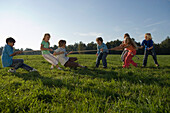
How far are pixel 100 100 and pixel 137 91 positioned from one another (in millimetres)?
1082

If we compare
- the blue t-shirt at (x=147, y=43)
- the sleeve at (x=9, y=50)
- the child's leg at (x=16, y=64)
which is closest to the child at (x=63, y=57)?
the child's leg at (x=16, y=64)

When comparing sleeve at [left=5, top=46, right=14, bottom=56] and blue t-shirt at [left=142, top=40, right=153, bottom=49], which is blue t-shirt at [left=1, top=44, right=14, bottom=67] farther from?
blue t-shirt at [left=142, top=40, right=153, bottom=49]

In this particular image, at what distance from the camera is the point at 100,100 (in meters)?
2.13

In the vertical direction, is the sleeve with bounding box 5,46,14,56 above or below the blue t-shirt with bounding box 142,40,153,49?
below

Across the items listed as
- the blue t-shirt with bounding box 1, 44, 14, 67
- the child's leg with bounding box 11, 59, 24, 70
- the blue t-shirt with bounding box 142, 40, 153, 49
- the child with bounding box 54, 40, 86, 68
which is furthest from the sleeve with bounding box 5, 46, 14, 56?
the blue t-shirt with bounding box 142, 40, 153, 49

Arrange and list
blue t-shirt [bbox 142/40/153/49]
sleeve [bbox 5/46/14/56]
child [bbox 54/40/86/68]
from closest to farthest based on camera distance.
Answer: sleeve [bbox 5/46/14/56] → child [bbox 54/40/86/68] → blue t-shirt [bbox 142/40/153/49]

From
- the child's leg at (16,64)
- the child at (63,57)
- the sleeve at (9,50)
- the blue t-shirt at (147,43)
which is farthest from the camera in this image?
the blue t-shirt at (147,43)

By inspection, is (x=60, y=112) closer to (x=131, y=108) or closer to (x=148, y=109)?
(x=131, y=108)

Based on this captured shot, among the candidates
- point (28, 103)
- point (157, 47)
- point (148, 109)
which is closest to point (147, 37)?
point (148, 109)

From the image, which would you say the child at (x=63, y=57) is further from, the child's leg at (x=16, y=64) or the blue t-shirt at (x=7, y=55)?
the blue t-shirt at (x=7, y=55)

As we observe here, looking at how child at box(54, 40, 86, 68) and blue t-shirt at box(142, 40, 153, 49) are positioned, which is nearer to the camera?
child at box(54, 40, 86, 68)

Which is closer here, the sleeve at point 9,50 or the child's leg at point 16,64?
the sleeve at point 9,50

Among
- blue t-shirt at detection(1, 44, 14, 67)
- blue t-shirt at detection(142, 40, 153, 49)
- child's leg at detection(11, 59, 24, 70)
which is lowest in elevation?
child's leg at detection(11, 59, 24, 70)

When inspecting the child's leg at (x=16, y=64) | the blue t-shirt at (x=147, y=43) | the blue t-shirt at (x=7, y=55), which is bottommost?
the child's leg at (x=16, y=64)
